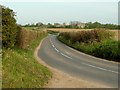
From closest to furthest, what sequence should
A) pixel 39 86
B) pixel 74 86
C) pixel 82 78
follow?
pixel 39 86
pixel 74 86
pixel 82 78

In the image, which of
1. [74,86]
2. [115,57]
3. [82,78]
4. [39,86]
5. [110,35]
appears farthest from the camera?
[110,35]

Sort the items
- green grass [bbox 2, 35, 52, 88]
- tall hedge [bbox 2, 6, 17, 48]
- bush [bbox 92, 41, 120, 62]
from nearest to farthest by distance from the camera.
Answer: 1. green grass [bbox 2, 35, 52, 88]
2. tall hedge [bbox 2, 6, 17, 48]
3. bush [bbox 92, 41, 120, 62]

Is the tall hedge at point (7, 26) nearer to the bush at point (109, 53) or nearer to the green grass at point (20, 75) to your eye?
the green grass at point (20, 75)

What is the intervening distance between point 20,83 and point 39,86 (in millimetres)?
1116

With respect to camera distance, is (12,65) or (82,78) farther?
(82,78)

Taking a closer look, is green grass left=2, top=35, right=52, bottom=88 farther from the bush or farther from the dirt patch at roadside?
the bush

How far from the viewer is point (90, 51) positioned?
98.2ft

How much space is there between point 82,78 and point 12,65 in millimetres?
3937

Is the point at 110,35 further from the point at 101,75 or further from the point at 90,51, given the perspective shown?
the point at 101,75

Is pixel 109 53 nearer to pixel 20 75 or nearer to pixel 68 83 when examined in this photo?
pixel 68 83

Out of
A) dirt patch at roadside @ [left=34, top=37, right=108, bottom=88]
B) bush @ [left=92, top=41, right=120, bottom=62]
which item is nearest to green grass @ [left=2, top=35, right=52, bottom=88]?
dirt patch at roadside @ [left=34, top=37, right=108, bottom=88]

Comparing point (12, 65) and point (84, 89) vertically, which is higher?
point (12, 65)

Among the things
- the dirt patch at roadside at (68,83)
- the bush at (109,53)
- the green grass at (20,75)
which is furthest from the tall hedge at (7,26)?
the bush at (109,53)

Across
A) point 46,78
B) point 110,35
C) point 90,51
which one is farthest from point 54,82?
point 110,35
